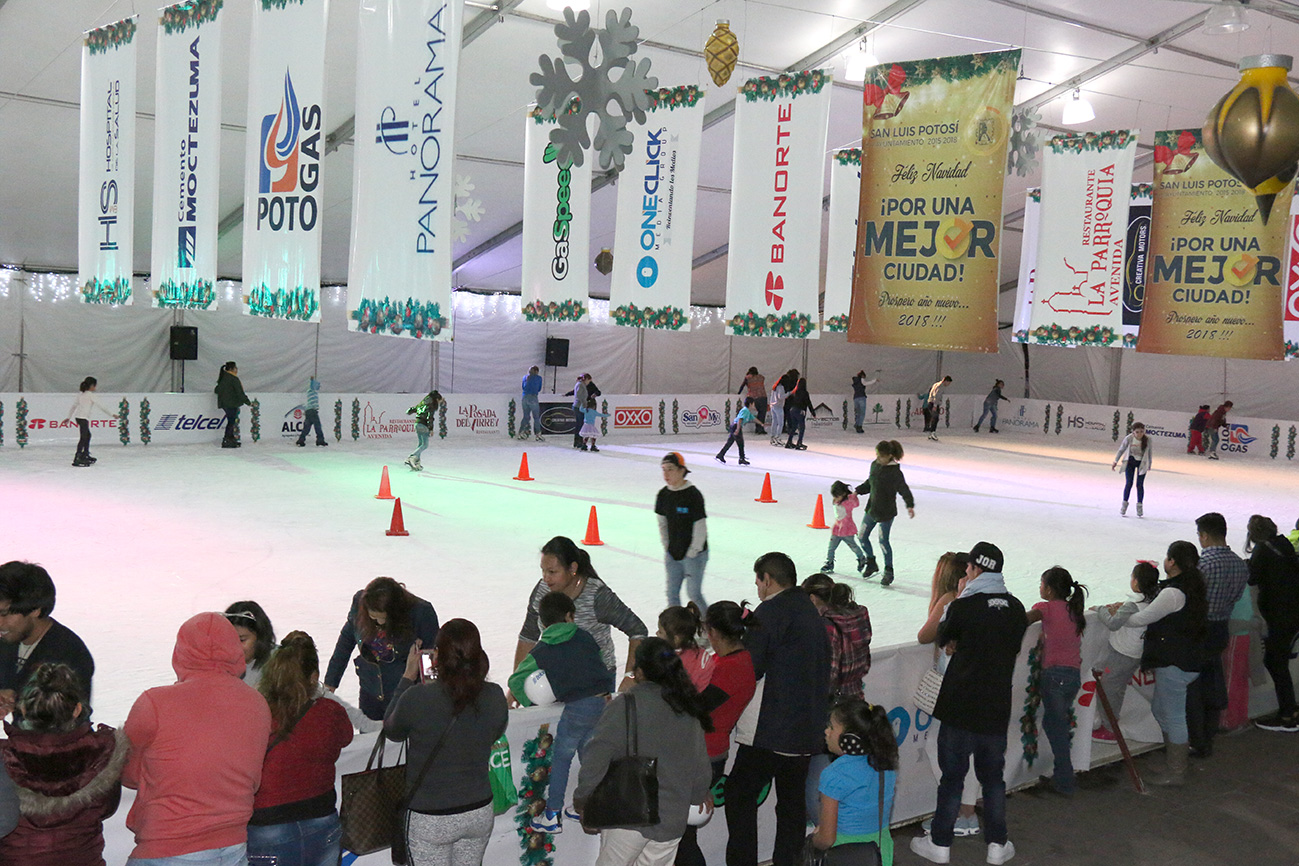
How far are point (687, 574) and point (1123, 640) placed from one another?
9.12ft

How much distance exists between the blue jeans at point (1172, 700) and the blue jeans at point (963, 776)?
174cm

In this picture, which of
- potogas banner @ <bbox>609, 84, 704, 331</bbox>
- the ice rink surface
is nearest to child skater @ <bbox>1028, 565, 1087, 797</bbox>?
the ice rink surface

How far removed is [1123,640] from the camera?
615 cm

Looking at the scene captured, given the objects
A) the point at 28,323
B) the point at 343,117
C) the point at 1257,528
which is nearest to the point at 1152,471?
the point at 1257,528

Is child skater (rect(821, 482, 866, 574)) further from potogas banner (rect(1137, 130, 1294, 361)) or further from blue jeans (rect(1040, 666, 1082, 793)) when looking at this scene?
potogas banner (rect(1137, 130, 1294, 361))

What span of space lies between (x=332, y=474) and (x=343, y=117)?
4.92 metres

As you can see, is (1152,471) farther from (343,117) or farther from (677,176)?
(343,117)

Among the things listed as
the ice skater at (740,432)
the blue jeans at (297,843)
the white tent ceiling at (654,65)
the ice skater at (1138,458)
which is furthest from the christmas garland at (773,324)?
the ice skater at (740,432)

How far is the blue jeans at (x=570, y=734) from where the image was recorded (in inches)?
165

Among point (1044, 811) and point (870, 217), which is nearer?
point (1044, 811)

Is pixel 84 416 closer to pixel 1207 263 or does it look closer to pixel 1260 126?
pixel 1207 263

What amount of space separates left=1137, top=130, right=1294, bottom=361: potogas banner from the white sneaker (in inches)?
281

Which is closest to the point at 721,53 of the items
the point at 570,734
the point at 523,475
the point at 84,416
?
the point at 570,734

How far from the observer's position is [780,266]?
29.5ft
